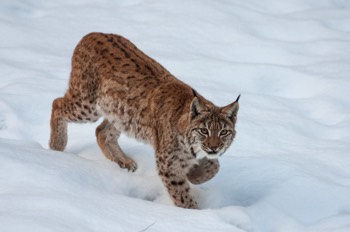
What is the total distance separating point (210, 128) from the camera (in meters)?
4.84

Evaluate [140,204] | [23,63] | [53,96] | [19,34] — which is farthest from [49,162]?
[19,34]

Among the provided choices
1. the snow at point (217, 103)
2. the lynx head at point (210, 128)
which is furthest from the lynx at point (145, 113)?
the snow at point (217, 103)

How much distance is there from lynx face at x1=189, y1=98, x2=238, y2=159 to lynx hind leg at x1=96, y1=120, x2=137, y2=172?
1152 millimetres

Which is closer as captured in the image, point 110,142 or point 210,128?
point 210,128

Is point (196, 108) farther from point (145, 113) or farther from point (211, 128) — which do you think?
point (145, 113)

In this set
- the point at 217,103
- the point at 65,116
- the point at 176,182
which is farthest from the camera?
the point at 217,103

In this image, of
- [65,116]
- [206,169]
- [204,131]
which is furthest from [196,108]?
[65,116]

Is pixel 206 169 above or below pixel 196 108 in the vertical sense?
below

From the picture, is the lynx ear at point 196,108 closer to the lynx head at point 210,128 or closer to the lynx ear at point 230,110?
the lynx head at point 210,128

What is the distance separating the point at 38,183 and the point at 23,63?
3.69m

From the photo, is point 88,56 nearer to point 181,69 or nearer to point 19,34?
point 181,69

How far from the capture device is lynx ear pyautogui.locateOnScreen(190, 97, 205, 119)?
16.0ft

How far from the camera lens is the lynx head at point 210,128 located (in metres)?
4.84

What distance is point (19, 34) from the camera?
8648 millimetres
